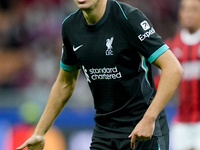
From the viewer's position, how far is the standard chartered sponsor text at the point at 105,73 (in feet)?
12.0

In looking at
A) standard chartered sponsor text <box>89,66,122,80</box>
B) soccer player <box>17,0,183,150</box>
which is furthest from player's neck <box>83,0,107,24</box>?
standard chartered sponsor text <box>89,66,122,80</box>

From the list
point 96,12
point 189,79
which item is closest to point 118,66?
point 96,12

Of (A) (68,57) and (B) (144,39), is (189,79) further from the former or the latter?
(B) (144,39)

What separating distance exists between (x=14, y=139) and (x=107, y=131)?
454 centimetres

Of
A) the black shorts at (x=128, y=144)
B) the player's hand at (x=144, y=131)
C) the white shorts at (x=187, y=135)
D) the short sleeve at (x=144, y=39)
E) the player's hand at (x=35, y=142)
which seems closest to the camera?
the player's hand at (x=144, y=131)

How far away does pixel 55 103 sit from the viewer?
411cm

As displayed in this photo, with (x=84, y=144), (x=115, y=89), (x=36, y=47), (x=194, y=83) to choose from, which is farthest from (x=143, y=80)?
(x=36, y=47)

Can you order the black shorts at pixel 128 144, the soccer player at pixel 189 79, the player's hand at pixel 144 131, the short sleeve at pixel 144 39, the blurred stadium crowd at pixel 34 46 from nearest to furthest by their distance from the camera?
the player's hand at pixel 144 131 → the short sleeve at pixel 144 39 → the black shorts at pixel 128 144 → the soccer player at pixel 189 79 → the blurred stadium crowd at pixel 34 46

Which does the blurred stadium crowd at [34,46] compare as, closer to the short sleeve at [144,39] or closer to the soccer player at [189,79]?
the soccer player at [189,79]

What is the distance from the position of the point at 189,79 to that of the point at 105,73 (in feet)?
8.95

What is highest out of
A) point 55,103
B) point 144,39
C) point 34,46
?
point 34,46

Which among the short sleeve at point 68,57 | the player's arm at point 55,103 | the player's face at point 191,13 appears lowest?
the player's arm at point 55,103

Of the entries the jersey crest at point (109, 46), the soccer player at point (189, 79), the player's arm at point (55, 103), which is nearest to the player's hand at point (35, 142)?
the player's arm at point (55, 103)

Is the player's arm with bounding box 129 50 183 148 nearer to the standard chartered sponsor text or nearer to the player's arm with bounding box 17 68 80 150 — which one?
the standard chartered sponsor text
